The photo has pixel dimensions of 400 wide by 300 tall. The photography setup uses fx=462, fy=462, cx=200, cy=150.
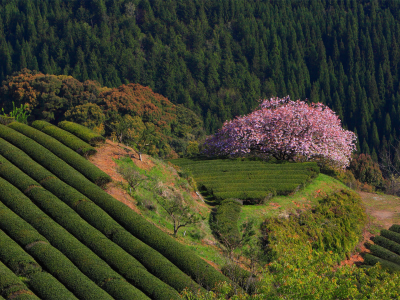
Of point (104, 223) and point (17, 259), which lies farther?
point (104, 223)

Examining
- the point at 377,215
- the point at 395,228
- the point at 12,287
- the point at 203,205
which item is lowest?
the point at 395,228

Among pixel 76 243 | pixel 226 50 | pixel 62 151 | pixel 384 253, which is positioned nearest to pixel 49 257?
pixel 76 243

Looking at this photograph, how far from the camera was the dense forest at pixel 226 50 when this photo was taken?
12119cm

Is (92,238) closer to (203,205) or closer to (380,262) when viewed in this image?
(203,205)

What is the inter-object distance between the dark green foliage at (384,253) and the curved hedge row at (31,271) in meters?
23.0

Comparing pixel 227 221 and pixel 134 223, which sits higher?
pixel 134 223

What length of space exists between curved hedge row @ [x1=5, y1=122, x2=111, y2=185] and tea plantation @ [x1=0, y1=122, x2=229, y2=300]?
0.23ft

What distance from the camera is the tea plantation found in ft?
68.7

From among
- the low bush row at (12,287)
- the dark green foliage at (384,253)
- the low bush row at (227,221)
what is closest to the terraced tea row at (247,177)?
the low bush row at (227,221)

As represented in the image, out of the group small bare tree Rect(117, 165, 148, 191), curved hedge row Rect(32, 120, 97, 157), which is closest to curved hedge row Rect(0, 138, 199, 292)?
curved hedge row Rect(32, 120, 97, 157)

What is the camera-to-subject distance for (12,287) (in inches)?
770

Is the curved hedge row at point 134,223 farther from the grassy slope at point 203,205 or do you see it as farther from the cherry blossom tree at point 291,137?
the cherry blossom tree at point 291,137

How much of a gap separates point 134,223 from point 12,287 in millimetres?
7722

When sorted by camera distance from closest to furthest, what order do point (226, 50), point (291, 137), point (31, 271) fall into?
point (31, 271) < point (291, 137) < point (226, 50)
